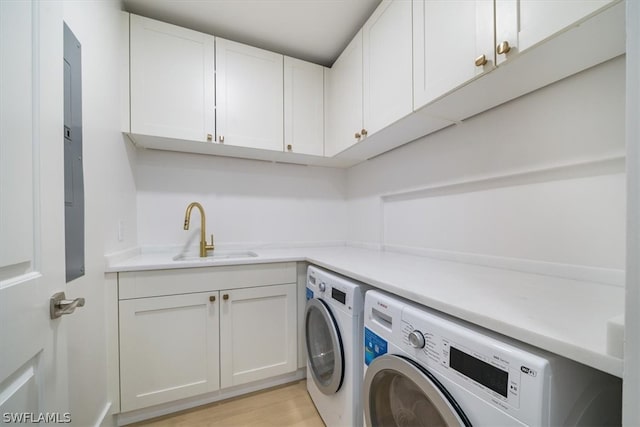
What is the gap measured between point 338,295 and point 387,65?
1.26 meters

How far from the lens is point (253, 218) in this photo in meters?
2.10

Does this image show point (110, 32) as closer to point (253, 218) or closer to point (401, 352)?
point (253, 218)

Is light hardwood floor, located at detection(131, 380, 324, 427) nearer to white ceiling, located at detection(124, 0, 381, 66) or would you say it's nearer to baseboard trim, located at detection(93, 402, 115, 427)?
baseboard trim, located at detection(93, 402, 115, 427)

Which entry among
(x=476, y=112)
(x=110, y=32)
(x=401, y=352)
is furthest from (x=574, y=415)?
(x=110, y=32)

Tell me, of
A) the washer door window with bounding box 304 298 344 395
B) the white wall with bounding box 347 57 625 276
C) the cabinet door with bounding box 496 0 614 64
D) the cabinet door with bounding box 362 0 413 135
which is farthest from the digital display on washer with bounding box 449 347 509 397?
the cabinet door with bounding box 362 0 413 135

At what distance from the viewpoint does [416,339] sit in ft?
2.28


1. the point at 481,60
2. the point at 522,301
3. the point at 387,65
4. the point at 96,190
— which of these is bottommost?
the point at 522,301

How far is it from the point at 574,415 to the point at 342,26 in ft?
6.78

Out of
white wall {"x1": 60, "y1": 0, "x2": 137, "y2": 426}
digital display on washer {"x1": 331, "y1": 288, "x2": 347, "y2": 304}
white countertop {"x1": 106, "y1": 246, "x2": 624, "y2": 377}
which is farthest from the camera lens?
digital display on washer {"x1": 331, "y1": 288, "x2": 347, "y2": 304}

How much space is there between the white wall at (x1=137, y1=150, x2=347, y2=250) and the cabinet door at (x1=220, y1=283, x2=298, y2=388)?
614 mm

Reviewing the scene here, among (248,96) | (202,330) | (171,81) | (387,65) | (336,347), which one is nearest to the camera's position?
(336,347)

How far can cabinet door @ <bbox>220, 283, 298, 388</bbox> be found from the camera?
1494 mm

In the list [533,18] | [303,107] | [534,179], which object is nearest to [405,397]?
[534,179]

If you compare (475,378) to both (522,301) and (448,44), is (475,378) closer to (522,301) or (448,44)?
(522,301)
